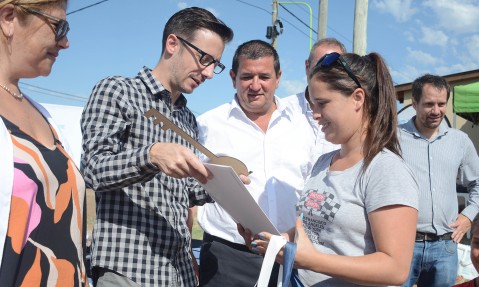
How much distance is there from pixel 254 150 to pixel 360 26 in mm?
4187

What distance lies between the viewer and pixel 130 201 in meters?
1.95

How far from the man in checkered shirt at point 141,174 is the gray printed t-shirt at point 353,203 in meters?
0.47

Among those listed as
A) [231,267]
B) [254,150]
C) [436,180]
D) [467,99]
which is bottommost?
[231,267]

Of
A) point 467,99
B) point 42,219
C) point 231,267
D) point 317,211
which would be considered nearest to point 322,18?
point 467,99

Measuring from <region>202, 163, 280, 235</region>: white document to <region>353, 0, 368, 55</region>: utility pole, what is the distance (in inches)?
200

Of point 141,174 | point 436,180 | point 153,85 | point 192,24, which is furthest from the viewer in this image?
point 436,180

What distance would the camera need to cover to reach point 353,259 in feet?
5.39

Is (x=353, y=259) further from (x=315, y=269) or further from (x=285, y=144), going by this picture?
(x=285, y=144)

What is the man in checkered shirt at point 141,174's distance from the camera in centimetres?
172

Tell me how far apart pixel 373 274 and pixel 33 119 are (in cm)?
122

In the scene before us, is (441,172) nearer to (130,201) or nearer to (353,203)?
(353,203)

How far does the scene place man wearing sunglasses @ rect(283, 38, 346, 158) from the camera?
3.07 metres

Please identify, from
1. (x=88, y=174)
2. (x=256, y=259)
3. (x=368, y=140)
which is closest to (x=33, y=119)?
(x=88, y=174)

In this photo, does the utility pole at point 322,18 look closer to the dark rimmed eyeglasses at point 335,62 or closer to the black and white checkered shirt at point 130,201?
the dark rimmed eyeglasses at point 335,62
